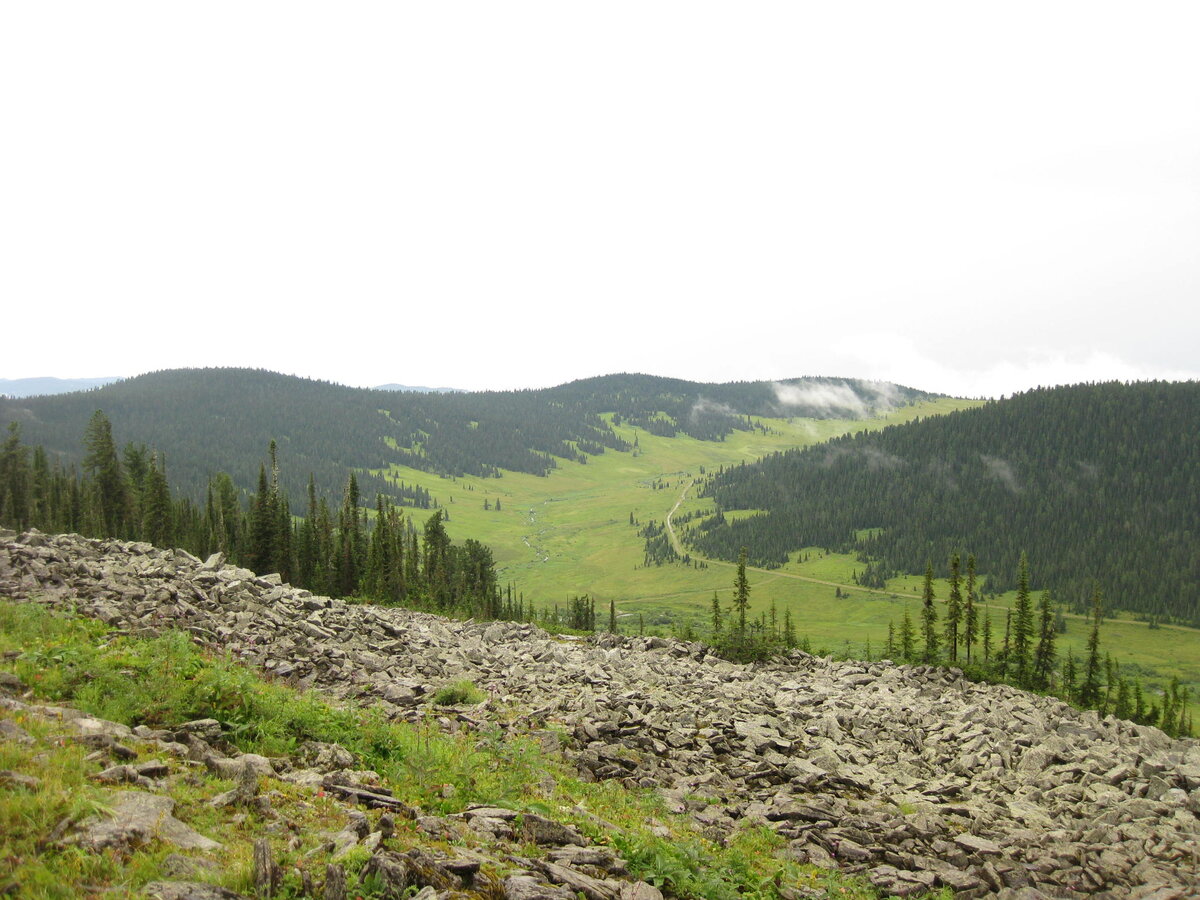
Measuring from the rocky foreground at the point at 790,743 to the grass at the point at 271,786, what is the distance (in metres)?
2.10

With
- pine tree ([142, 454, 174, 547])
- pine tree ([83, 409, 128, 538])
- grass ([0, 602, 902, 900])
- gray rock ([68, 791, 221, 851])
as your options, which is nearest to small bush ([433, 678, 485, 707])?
grass ([0, 602, 902, 900])

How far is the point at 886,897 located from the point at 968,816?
8.43m

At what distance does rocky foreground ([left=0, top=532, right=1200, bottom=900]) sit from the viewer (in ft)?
58.3

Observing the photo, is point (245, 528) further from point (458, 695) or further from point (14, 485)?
point (458, 695)

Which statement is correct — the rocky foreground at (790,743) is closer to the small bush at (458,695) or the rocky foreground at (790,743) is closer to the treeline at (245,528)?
the small bush at (458,695)

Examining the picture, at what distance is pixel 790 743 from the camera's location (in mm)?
25125

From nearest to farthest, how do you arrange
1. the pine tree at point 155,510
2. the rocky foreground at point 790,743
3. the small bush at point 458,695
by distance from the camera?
the rocky foreground at point 790,743 → the small bush at point 458,695 → the pine tree at point 155,510

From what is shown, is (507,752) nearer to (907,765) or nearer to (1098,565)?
(907,765)

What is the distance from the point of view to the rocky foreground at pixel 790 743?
1778 centimetres

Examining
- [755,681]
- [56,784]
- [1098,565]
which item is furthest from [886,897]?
[1098,565]

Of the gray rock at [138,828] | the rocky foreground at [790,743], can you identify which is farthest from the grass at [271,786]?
the rocky foreground at [790,743]

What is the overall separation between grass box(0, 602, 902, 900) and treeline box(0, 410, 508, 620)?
57735 millimetres

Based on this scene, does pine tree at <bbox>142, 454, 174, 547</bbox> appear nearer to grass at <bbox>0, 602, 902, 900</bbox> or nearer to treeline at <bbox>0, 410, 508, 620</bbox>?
treeline at <bbox>0, 410, 508, 620</bbox>

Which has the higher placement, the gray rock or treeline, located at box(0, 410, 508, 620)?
the gray rock
